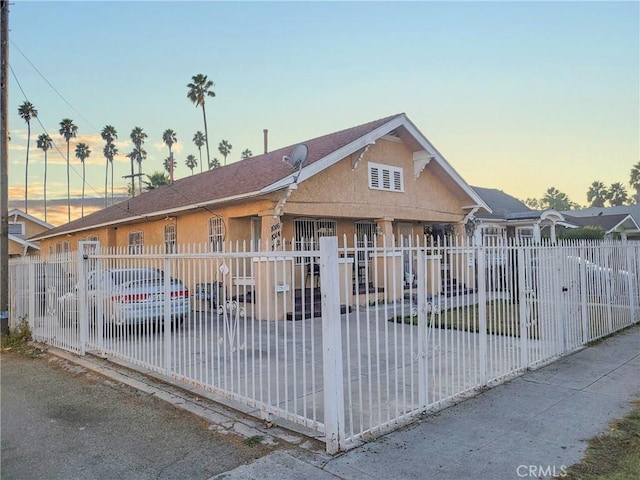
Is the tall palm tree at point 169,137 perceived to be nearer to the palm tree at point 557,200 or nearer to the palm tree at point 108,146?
the palm tree at point 108,146

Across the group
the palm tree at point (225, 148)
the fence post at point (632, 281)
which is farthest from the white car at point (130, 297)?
the palm tree at point (225, 148)

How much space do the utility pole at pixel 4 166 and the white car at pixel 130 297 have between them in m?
2.99

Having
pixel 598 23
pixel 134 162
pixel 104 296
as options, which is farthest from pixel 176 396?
pixel 134 162

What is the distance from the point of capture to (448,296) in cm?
568

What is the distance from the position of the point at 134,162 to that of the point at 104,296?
56.9m

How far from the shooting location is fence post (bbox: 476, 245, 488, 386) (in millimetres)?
5938

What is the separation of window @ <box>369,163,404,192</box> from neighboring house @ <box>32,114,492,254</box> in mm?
33

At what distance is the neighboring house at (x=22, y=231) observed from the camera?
30203 mm

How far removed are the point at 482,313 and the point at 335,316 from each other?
2.77m

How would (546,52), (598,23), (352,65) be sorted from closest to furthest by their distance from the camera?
1. (598,23)
2. (546,52)
3. (352,65)

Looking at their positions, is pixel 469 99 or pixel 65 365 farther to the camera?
pixel 469 99

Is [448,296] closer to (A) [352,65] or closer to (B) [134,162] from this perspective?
(A) [352,65]

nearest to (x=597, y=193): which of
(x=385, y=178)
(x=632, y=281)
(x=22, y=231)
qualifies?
(x=385, y=178)

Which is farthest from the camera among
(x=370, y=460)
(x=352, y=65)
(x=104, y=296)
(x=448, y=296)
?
(x=352, y=65)
